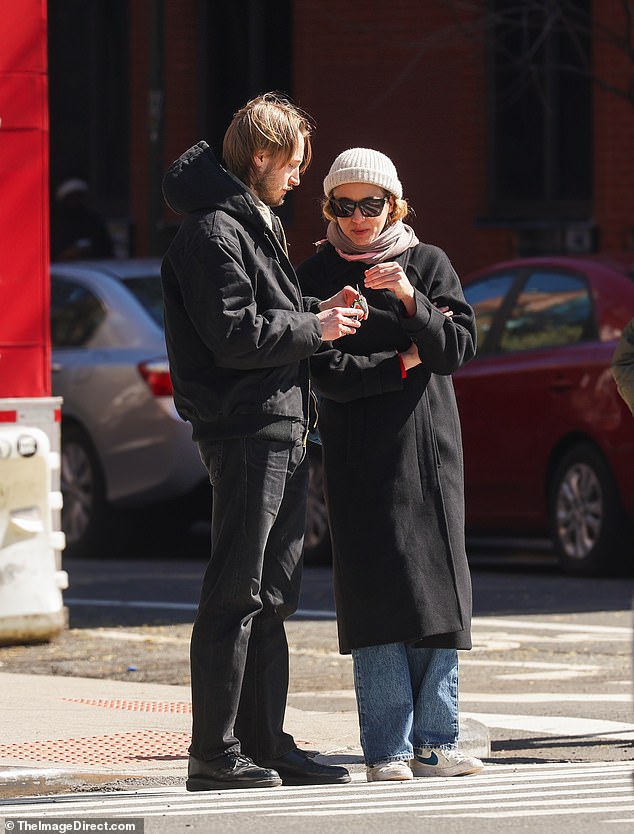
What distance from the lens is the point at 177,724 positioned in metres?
7.35

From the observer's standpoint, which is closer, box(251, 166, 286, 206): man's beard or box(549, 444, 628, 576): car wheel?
box(251, 166, 286, 206): man's beard

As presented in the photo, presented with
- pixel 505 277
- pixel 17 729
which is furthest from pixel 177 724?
pixel 505 277

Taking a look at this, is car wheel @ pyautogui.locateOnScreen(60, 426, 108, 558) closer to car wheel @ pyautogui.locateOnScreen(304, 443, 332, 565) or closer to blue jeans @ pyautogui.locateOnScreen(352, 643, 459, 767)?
car wheel @ pyautogui.locateOnScreen(304, 443, 332, 565)

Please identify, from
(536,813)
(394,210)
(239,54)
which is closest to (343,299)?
(394,210)

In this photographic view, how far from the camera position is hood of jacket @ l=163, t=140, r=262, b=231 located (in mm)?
5883

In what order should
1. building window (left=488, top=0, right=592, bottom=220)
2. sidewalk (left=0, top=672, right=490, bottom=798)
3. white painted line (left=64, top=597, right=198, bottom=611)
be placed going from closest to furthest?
sidewalk (left=0, top=672, right=490, bottom=798) < white painted line (left=64, top=597, right=198, bottom=611) < building window (left=488, top=0, right=592, bottom=220)

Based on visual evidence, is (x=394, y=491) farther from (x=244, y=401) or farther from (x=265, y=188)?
(x=265, y=188)

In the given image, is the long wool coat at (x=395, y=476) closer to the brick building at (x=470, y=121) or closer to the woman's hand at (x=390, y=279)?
the woman's hand at (x=390, y=279)

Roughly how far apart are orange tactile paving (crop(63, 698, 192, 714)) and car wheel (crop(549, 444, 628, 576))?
4.12 metres

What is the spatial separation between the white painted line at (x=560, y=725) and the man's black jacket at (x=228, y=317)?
1.84m

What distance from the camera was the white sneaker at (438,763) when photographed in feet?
20.2

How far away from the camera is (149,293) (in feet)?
43.1

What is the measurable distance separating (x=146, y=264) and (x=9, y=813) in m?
8.15

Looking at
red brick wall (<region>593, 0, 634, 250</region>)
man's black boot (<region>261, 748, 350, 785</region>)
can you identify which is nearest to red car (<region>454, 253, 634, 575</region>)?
man's black boot (<region>261, 748, 350, 785</region>)
